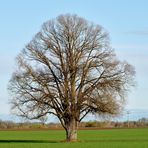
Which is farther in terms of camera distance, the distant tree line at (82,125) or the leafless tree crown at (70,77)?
the distant tree line at (82,125)

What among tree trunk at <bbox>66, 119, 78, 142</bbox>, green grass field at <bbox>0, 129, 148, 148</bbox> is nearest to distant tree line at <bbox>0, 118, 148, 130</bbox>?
green grass field at <bbox>0, 129, 148, 148</bbox>

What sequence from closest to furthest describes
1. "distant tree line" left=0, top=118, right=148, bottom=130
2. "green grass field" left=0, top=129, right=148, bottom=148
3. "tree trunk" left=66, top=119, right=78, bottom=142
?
"green grass field" left=0, top=129, right=148, bottom=148
"tree trunk" left=66, top=119, right=78, bottom=142
"distant tree line" left=0, top=118, right=148, bottom=130

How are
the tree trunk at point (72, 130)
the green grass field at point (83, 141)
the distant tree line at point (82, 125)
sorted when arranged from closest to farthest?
the green grass field at point (83, 141), the tree trunk at point (72, 130), the distant tree line at point (82, 125)

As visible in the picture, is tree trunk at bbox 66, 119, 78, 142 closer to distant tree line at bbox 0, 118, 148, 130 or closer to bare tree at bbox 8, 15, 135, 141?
bare tree at bbox 8, 15, 135, 141

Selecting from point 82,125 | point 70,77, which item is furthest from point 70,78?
point 82,125

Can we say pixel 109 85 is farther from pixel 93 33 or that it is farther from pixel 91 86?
pixel 93 33

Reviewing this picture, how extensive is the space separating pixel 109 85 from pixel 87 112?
4128 millimetres

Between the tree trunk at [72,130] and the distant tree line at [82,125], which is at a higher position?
the distant tree line at [82,125]

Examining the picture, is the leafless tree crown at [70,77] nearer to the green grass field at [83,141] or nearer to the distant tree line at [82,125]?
the green grass field at [83,141]

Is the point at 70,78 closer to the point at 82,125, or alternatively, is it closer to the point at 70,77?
the point at 70,77

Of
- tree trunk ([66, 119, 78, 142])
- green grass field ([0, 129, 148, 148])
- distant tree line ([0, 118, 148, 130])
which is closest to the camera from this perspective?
green grass field ([0, 129, 148, 148])

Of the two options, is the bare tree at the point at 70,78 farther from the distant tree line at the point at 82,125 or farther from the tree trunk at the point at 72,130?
the distant tree line at the point at 82,125

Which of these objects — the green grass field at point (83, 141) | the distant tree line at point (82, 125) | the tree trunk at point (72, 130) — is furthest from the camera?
the distant tree line at point (82, 125)

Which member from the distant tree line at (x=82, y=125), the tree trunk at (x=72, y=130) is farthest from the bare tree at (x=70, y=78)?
the distant tree line at (x=82, y=125)
